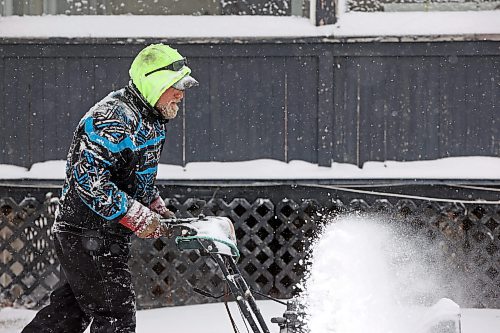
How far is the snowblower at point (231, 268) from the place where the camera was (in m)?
4.12

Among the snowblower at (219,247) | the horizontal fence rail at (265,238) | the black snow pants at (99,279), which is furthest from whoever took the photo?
the horizontal fence rail at (265,238)

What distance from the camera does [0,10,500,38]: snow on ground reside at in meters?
7.80

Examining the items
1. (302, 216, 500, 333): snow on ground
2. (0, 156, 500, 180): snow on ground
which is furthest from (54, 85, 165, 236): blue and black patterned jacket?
(0, 156, 500, 180): snow on ground

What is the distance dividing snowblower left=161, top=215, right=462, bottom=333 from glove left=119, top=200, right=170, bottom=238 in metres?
0.06

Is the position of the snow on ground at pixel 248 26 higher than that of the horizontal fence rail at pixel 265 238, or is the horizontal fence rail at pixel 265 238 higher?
the snow on ground at pixel 248 26

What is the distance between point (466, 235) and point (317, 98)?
1.86 meters

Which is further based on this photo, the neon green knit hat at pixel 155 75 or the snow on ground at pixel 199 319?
the snow on ground at pixel 199 319

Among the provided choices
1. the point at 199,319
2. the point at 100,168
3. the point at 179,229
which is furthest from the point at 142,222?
the point at 199,319

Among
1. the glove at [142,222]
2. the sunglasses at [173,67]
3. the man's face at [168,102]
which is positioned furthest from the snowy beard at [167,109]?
the glove at [142,222]

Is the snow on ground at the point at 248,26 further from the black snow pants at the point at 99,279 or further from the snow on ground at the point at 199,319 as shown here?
the black snow pants at the point at 99,279

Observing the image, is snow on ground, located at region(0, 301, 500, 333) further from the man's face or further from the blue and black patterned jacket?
the man's face

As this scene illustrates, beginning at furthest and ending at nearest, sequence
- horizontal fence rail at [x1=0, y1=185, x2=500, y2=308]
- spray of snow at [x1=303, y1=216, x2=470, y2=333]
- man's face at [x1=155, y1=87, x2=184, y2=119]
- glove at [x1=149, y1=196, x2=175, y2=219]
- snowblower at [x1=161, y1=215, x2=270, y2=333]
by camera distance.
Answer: horizontal fence rail at [x1=0, y1=185, x2=500, y2=308], spray of snow at [x1=303, y1=216, x2=470, y2=333], glove at [x1=149, y1=196, x2=175, y2=219], man's face at [x1=155, y1=87, x2=184, y2=119], snowblower at [x1=161, y1=215, x2=270, y2=333]

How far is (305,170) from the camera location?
792 centimetres

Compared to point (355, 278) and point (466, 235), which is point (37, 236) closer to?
point (355, 278)
